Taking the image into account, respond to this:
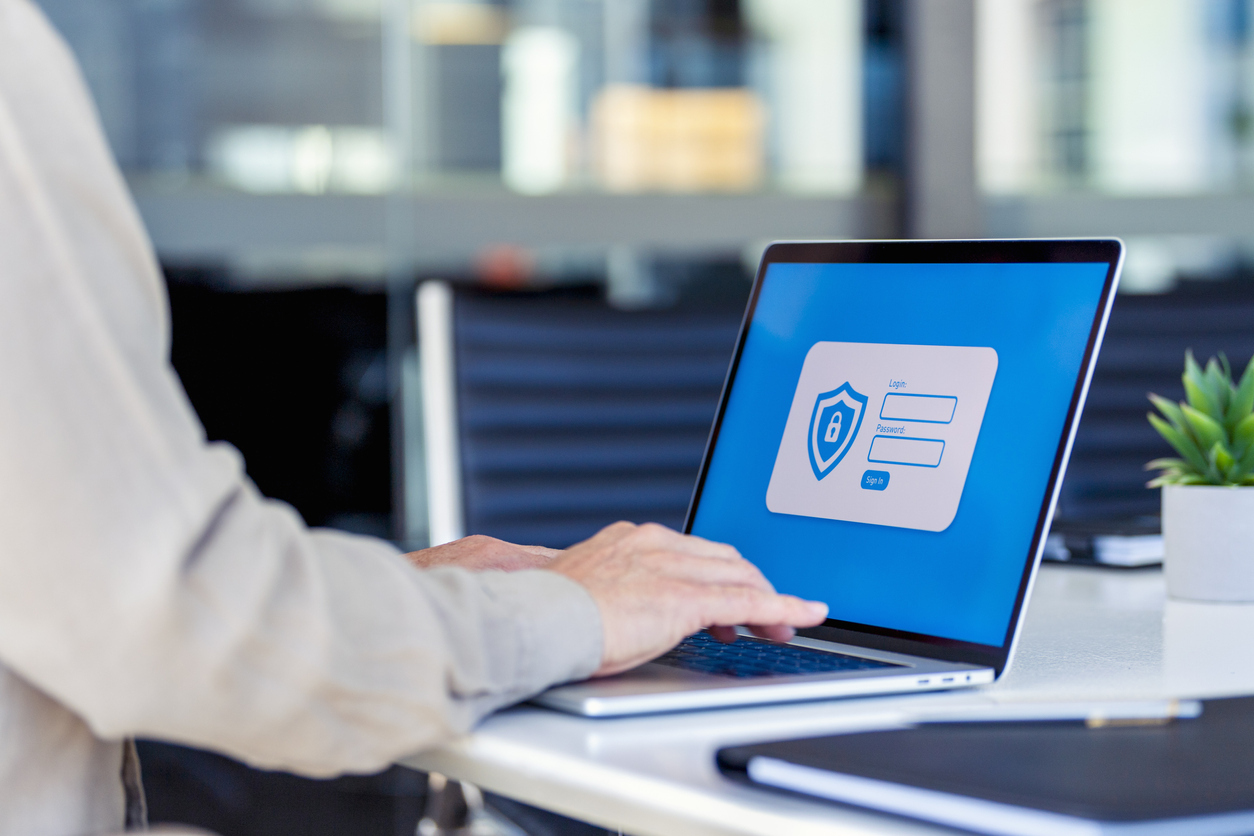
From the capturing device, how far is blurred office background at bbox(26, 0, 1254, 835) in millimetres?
3178

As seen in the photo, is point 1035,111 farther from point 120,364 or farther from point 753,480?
point 120,364

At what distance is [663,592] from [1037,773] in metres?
0.23

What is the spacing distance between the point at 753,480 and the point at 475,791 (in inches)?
33.2

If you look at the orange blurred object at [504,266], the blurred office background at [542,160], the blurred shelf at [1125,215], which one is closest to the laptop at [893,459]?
the blurred office background at [542,160]

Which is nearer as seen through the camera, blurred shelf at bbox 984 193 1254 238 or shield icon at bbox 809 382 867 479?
shield icon at bbox 809 382 867 479

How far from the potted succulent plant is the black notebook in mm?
461

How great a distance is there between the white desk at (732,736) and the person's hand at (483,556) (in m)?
0.21

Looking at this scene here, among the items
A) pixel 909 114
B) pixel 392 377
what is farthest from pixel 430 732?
pixel 909 114

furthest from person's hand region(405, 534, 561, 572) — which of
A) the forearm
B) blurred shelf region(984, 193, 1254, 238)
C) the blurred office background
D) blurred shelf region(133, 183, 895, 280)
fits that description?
blurred shelf region(984, 193, 1254, 238)

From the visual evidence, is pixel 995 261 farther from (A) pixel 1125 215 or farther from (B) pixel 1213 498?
(A) pixel 1125 215

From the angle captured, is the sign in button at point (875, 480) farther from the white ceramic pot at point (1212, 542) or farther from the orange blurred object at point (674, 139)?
the orange blurred object at point (674, 139)

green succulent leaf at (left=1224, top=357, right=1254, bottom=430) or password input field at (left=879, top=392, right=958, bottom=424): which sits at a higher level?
password input field at (left=879, top=392, right=958, bottom=424)

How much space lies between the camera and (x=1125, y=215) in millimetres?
3643

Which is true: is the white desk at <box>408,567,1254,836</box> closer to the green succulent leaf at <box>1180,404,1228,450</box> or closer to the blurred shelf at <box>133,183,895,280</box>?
the green succulent leaf at <box>1180,404,1228,450</box>
